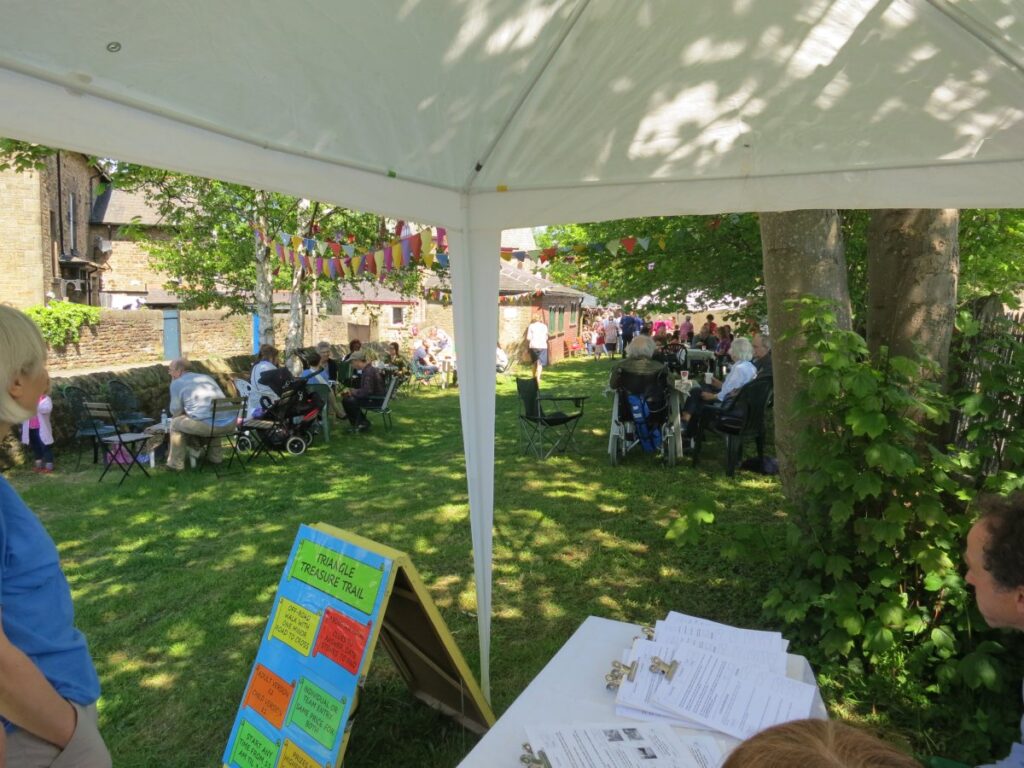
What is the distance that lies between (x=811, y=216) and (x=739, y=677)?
2.74 m

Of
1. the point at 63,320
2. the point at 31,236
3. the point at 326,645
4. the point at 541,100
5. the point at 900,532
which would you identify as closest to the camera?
the point at 541,100

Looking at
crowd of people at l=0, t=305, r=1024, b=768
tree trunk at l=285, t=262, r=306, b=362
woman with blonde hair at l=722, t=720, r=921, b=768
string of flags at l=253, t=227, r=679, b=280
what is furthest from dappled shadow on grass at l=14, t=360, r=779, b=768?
tree trunk at l=285, t=262, r=306, b=362

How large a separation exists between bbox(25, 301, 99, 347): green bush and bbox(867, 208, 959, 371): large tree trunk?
18628 millimetres

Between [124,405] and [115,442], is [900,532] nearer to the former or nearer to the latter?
[115,442]

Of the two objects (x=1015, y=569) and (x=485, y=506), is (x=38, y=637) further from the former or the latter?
(x=1015, y=569)

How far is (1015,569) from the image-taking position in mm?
1559

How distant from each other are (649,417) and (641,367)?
615 millimetres

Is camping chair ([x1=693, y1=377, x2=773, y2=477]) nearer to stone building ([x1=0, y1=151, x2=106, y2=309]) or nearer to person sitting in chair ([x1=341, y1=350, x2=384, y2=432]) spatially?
person sitting in chair ([x1=341, y1=350, x2=384, y2=432])

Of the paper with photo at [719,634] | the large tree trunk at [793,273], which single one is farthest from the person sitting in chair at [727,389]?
the paper with photo at [719,634]

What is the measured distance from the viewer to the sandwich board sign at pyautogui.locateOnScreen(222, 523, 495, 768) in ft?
7.27

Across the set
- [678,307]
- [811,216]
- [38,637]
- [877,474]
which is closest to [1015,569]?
[877,474]

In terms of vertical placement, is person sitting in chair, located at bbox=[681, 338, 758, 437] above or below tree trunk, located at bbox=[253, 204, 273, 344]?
below

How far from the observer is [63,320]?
18.0 metres

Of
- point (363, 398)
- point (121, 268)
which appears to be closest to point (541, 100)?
point (363, 398)
